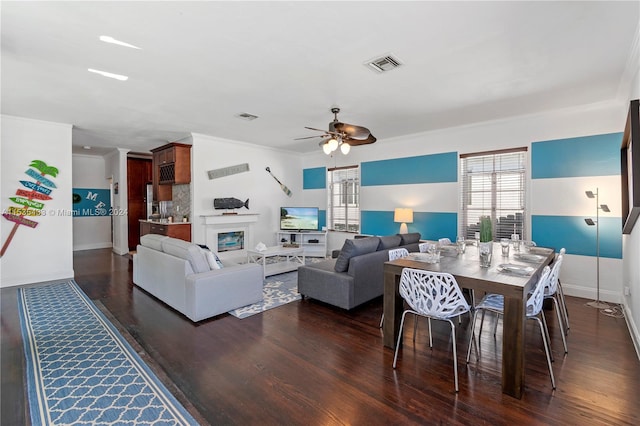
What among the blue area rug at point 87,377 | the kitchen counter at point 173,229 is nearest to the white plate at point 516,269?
the blue area rug at point 87,377

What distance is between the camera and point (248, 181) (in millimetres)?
7188

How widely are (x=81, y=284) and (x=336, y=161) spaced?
230 inches

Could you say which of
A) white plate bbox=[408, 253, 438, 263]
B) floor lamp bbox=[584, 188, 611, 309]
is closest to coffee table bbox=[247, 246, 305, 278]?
white plate bbox=[408, 253, 438, 263]

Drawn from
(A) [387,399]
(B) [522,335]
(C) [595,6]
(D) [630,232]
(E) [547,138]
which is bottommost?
(A) [387,399]

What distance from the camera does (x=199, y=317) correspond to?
3.37 meters

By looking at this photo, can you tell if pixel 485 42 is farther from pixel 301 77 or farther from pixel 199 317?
pixel 199 317

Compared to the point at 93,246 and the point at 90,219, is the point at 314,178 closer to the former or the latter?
the point at 90,219

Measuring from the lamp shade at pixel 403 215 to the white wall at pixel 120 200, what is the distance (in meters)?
7.05

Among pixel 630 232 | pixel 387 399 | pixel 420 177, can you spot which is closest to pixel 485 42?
A: pixel 630 232

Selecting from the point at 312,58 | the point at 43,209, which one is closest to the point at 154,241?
the point at 43,209

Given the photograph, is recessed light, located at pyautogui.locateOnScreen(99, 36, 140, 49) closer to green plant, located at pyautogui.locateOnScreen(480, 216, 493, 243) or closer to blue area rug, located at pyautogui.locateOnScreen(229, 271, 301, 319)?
blue area rug, located at pyautogui.locateOnScreen(229, 271, 301, 319)

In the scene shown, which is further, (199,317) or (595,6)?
(199,317)

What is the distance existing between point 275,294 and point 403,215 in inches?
123

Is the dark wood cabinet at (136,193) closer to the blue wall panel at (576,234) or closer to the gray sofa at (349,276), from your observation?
the gray sofa at (349,276)
